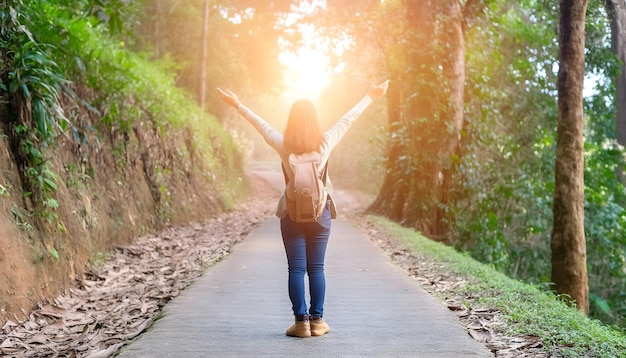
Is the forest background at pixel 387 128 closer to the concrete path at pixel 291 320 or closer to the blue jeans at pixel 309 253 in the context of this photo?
the concrete path at pixel 291 320

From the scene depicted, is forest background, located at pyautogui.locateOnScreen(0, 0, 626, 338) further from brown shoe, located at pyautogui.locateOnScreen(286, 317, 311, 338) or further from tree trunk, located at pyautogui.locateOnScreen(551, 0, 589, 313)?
brown shoe, located at pyautogui.locateOnScreen(286, 317, 311, 338)

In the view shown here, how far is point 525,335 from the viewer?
6098 millimetres

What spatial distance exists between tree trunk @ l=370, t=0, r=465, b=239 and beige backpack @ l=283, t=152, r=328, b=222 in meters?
10.6

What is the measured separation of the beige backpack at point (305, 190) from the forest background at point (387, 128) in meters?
2.99

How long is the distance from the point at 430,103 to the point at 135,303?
1014cm

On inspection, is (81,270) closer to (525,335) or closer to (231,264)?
(231,264)

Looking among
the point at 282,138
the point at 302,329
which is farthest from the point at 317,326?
the point at 282,138

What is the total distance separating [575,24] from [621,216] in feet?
25.9

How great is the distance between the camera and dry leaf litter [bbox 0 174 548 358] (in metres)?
6.02

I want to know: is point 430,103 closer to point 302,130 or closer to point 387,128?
point 387,128

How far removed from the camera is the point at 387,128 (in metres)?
18.9

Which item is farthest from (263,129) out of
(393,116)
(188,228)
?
(393,116)

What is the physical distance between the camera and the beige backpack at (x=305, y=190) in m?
5.86

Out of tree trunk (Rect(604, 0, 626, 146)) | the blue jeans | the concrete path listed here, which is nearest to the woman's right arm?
the blue jeans
